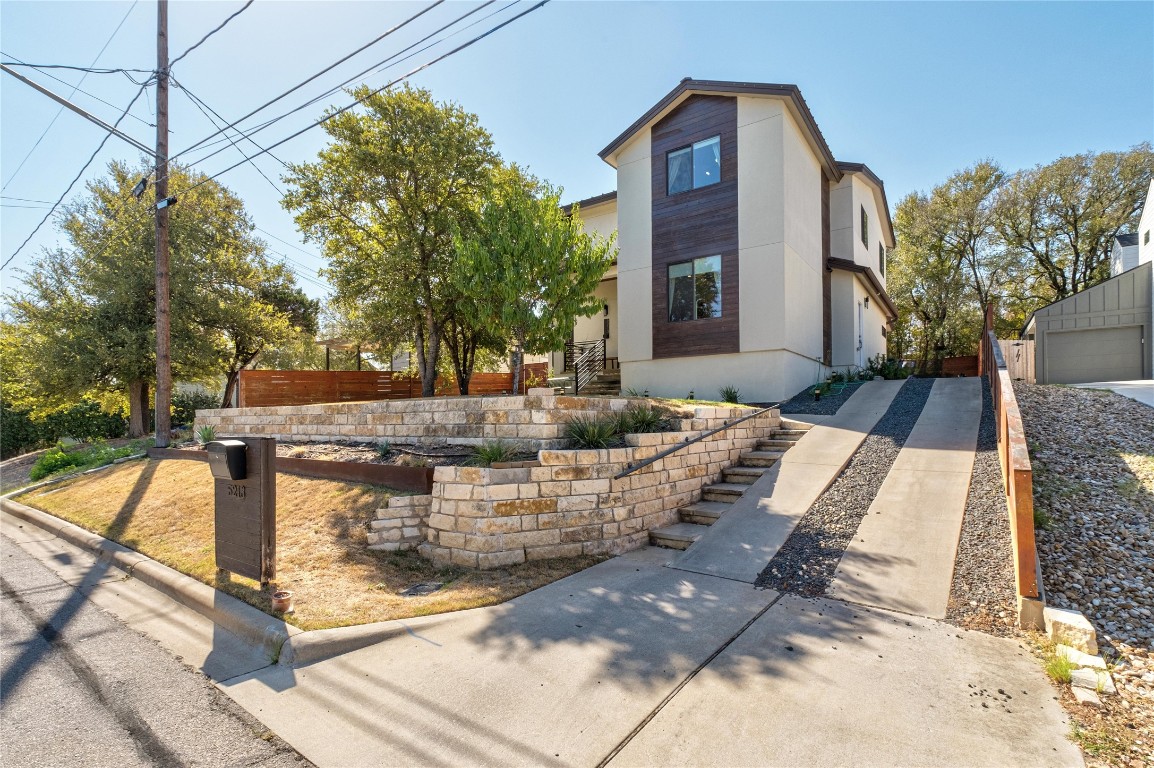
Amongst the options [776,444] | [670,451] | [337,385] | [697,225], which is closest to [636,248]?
[697,225]

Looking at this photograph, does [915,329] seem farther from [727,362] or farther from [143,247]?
[143,247]

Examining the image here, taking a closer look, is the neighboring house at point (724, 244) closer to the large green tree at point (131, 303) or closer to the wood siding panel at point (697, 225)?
the wood siding panel at point (697, 225)

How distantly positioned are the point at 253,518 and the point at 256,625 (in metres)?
1.02

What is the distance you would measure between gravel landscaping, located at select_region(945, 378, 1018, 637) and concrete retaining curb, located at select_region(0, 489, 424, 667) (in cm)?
413

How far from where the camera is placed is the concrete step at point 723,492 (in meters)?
6.83

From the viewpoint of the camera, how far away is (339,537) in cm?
557

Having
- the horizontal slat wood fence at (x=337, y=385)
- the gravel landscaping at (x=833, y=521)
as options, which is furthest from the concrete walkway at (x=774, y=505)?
the horizontal slat wood fence at (x=337, y=385)

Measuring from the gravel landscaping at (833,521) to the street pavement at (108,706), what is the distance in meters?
3.98

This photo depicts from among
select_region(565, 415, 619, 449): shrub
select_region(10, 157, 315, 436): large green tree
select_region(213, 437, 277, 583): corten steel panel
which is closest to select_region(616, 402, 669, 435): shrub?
select_region(565, 415, 619, 449): shrub

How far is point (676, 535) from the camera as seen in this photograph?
233 inches

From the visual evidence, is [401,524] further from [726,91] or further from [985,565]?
[726,91]

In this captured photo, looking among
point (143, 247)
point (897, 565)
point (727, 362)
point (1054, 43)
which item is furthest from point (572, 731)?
point (143, 247)

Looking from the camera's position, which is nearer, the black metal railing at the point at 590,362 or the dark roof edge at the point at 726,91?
the dark roof edge at the point at 726,91

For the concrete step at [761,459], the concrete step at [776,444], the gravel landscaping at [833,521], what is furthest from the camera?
the concrete step at [776,444]
